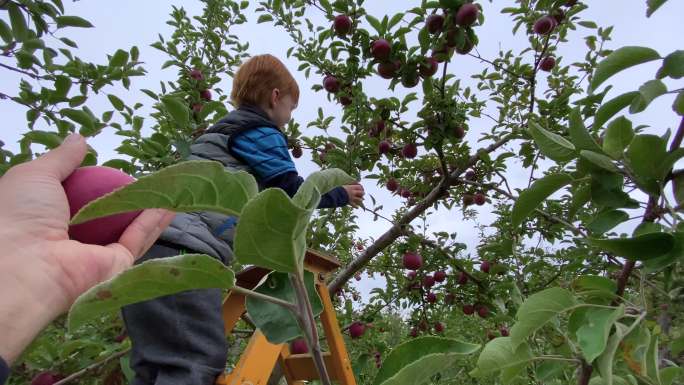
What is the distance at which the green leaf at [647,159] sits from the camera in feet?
2.55

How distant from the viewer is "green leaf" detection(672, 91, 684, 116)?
0.84m

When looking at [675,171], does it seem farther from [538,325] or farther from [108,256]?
[108,256]

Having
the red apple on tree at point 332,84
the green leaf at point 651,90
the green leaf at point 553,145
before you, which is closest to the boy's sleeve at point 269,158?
the red apple on tree at point 332,84

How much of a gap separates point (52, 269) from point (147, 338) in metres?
0.85

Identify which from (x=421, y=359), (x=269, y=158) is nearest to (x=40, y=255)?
(x=421, y=359)

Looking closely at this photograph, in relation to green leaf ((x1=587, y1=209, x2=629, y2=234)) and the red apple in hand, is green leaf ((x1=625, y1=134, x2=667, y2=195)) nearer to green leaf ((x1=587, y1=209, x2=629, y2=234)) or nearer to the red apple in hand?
green leaf ((x1=587, y1=209, x2=629, y2=234))

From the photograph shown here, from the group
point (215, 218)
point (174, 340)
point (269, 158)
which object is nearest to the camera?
point (174, 340)

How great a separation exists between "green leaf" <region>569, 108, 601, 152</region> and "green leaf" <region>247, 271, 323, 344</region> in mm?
540

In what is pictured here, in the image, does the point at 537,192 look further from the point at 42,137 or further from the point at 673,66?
the point at 42,137

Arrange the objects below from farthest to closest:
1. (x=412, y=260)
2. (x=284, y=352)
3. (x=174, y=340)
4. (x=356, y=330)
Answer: (x=412, y=260) < (x=356, y=330) < (x=284, y=352) < (x=174, y=340)

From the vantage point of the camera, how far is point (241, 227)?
0.38 meters

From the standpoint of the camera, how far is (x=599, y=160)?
841mm

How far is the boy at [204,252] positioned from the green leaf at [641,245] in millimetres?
1158

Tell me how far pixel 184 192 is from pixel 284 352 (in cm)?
179
